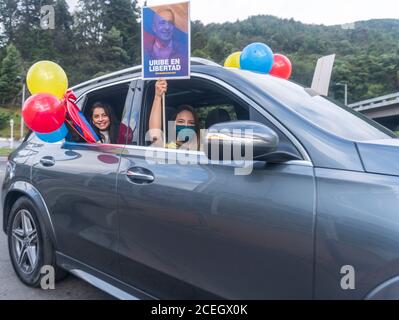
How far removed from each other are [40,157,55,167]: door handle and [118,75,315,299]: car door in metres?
0.88

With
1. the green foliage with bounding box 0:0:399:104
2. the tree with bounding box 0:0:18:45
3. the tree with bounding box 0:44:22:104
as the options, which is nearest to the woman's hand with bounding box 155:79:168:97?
the green foliage with bounding box 0:0:399:104

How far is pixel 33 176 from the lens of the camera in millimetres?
3324

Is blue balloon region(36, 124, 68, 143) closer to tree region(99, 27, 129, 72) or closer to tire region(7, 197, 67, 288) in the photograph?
tire region(7, 197, 67, 288)

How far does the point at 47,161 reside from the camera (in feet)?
10.6

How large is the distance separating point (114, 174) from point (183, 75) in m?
0.77

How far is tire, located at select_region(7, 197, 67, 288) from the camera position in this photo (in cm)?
323

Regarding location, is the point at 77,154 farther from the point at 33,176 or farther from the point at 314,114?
the point at 314,114

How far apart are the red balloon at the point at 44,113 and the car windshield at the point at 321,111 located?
1.50 meters

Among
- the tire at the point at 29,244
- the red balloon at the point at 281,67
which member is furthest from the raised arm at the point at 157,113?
the red balloon at the point at 281,67

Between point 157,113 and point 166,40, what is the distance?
1.63 feet
